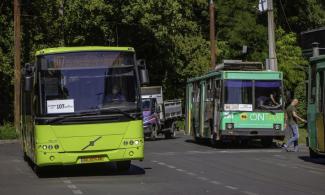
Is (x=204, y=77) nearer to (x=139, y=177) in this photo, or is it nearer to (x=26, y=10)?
(x=139, y=177)

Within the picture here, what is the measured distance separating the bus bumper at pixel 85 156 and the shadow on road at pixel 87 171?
3.19 feet

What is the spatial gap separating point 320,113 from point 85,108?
21.6 feet

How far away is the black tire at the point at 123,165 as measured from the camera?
1856cm

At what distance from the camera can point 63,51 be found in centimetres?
1742

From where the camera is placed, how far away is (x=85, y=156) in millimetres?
16922

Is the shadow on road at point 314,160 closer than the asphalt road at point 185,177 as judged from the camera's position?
No

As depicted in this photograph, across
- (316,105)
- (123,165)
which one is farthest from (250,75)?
(123,165)

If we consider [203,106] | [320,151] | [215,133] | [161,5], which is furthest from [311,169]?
[161,5]

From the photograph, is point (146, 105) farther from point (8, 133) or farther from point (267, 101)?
point (267, 101)

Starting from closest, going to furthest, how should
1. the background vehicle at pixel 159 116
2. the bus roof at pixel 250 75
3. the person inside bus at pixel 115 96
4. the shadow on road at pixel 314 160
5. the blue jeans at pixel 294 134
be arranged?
the person inside bus at pixel 115 96, the shadow on road at pixel 314 160, the blue jeans at pixel 294 134, the bus roof at pixel 250 75, the background vehicle at pixel 159 116

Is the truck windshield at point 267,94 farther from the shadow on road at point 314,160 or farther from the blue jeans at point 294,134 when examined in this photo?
the shadow on road at point 314,160

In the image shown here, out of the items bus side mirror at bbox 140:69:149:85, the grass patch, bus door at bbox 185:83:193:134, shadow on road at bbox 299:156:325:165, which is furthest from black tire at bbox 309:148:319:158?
the grass patch

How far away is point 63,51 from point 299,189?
6468 mm

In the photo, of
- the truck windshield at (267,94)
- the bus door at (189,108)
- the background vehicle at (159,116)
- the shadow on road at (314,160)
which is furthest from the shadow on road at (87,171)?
the background vehicle at (159,116)
